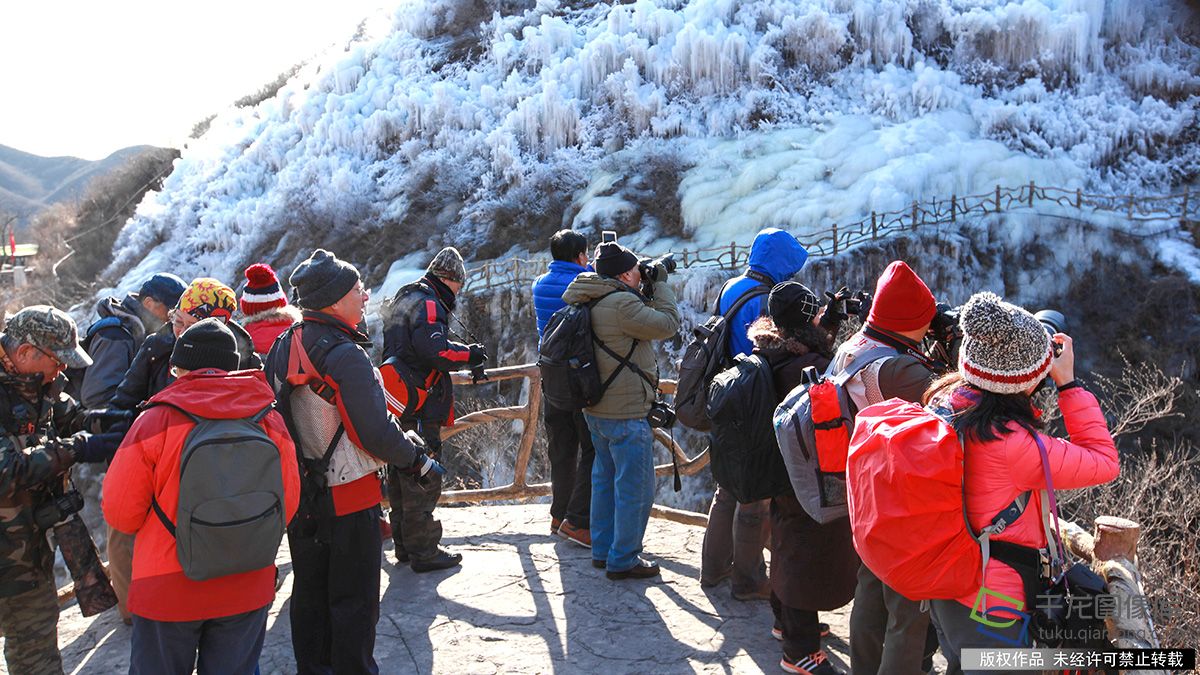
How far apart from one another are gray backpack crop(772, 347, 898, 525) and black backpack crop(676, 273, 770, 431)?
2.78ft

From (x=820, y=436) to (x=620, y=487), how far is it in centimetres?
148

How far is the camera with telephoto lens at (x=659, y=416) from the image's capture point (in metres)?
4.54

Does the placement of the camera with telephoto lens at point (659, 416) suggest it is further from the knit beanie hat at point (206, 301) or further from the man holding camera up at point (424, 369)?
the knit beanie hat at point (206, 301)

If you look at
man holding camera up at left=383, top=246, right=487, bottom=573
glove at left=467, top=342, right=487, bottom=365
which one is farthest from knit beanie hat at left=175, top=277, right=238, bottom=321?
glove at left=467, top=342, right=487, bottom=365

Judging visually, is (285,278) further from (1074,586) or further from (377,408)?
Answer: (1074,586)

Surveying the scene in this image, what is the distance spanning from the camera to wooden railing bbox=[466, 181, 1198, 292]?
65.0 ft

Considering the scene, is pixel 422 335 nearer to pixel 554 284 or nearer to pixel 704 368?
pixel 554 284

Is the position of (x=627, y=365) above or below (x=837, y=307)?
below

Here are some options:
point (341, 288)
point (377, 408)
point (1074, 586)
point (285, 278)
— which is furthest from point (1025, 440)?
point (285, 278)

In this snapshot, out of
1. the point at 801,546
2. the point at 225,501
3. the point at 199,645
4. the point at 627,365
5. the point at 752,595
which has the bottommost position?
the point at 752,595

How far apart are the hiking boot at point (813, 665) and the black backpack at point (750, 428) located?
673 mm

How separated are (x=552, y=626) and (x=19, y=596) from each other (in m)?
2.19

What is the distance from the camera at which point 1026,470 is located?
249cm

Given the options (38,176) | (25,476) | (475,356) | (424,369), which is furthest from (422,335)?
(38,176)
